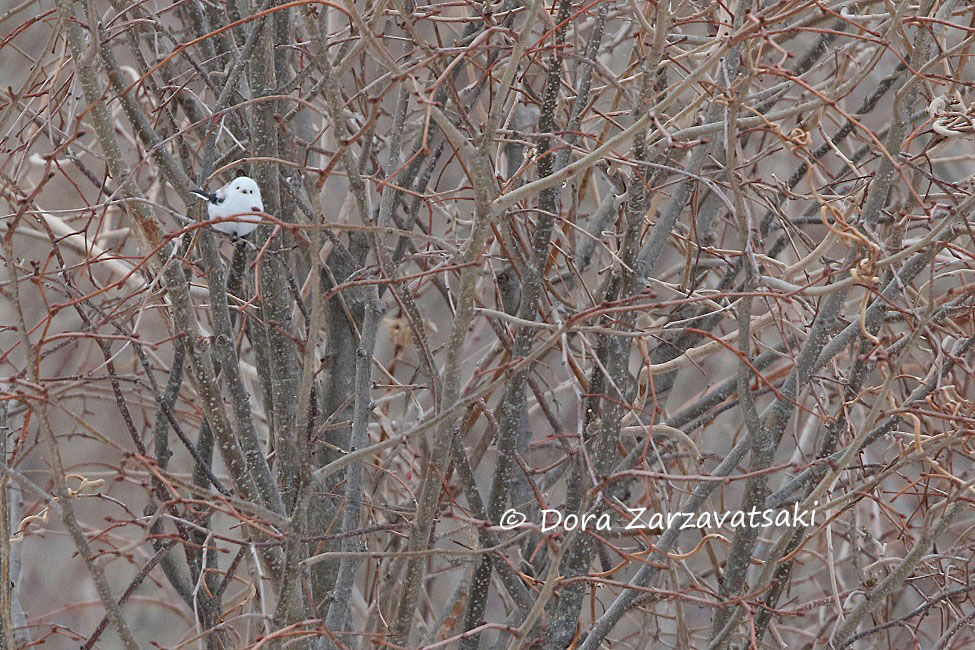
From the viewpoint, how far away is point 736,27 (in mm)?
1865

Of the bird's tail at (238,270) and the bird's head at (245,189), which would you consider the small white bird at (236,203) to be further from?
the bird's tail at (238,270)

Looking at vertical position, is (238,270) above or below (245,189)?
below

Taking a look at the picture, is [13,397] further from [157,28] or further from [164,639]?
[164,639]

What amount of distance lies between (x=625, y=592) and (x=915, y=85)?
1.21 m

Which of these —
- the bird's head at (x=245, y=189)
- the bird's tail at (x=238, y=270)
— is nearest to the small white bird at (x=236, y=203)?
the bird's head at (x=245, y=189)

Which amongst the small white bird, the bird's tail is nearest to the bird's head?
the small white bird

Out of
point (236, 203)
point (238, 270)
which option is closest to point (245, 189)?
point (236, 203)

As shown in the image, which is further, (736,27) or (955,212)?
(736,27)

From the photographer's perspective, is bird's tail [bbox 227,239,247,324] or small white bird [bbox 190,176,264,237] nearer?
small white bird [bbox 190,176,264,237]

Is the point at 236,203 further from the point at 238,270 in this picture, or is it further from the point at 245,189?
the point at 238,270

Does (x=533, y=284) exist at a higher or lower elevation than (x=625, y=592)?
higher

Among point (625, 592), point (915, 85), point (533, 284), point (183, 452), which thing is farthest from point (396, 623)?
point (183, 452)

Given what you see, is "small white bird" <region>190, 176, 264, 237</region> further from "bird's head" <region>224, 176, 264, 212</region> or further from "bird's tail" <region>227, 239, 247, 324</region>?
"bird's tail" <region>227, 239, 247, 324</region>

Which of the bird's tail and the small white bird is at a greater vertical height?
the small white bird
